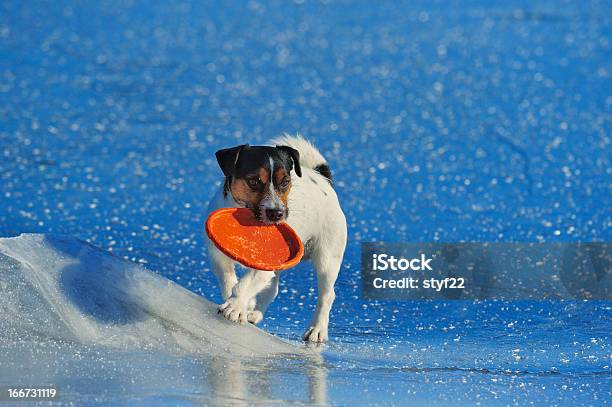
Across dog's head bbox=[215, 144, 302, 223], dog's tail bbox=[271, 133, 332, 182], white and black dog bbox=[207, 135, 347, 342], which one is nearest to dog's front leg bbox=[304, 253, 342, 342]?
white and black dog bbox=[207, 135, 347, 342]

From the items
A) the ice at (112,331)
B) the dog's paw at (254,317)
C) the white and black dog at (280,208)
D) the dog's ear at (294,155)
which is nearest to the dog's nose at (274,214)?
the white and black dog at (280,208)

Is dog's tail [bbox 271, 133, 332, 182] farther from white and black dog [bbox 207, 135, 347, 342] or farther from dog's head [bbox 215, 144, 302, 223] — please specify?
dog's head [bbox 215, 144, 302, 223]

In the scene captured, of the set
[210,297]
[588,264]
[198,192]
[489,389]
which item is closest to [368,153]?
[198,192]

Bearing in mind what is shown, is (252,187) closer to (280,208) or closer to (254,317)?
(280,208)

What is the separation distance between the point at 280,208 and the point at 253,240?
0.75ft

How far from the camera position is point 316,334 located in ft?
16.6

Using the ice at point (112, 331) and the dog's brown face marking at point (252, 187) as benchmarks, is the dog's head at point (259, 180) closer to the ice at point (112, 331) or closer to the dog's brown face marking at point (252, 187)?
the dog's brown face marking at point (252, 187)

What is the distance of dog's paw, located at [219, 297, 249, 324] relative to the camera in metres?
4.71

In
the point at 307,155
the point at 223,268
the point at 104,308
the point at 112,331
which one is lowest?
the point at 112,331

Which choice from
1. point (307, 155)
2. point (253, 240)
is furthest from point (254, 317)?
point (307, 155)

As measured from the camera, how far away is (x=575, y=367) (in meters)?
4.68

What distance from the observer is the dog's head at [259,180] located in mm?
4555

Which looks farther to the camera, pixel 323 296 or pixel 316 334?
pixel 323 296

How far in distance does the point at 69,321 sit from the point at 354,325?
1.37 meters
